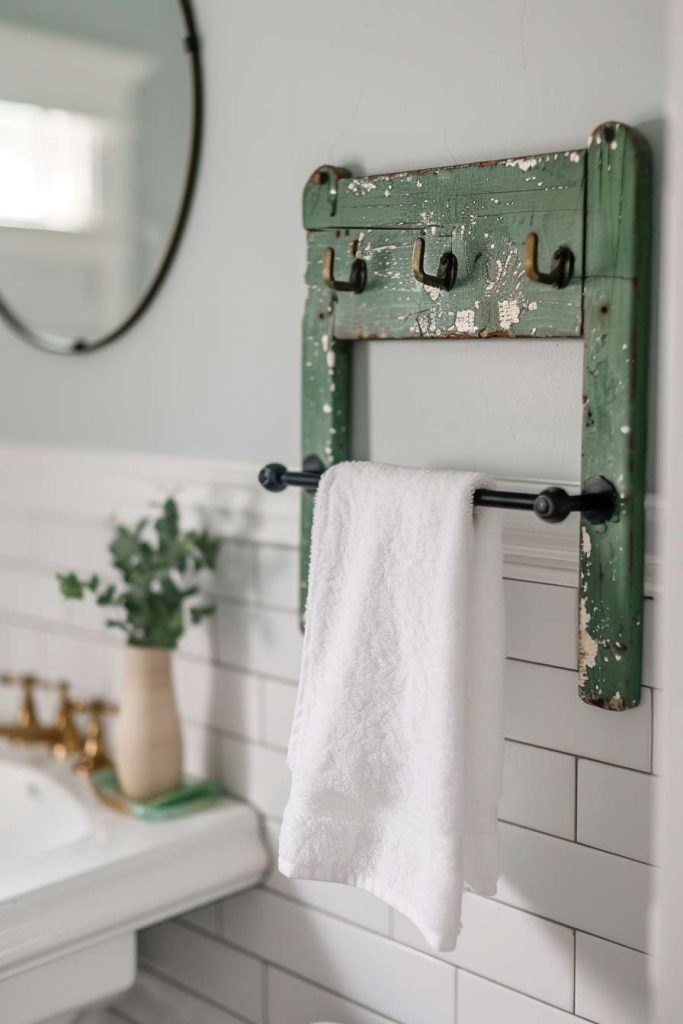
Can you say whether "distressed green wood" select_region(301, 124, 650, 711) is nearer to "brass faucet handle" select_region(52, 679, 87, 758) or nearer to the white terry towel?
the white terry towel

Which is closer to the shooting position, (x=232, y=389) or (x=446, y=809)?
(x=446, y=809)

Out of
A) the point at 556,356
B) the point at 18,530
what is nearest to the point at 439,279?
the point at 556,356

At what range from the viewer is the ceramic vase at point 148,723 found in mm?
1513

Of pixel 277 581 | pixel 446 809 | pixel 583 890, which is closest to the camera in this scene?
pixel 446 809

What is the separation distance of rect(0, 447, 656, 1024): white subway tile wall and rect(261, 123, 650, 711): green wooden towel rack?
0.23 feet

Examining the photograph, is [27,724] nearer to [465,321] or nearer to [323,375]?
[323,375]

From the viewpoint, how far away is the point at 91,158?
5.37 ft

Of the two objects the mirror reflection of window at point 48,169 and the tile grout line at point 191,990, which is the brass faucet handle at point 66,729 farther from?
the mirror reflection of window at point 48,169

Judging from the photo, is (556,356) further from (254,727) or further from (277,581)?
(254,727)

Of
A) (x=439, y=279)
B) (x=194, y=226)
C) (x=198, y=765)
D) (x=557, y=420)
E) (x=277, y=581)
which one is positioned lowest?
(x=198, y=765)

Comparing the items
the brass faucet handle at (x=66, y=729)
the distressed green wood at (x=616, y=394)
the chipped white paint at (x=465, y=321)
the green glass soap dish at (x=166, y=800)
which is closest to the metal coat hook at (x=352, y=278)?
the chipped white paint at (x=465, y=321)

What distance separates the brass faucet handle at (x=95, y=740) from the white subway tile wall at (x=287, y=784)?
51 mm

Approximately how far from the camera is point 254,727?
59.8 inches

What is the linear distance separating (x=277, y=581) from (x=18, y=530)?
0.60 metres
